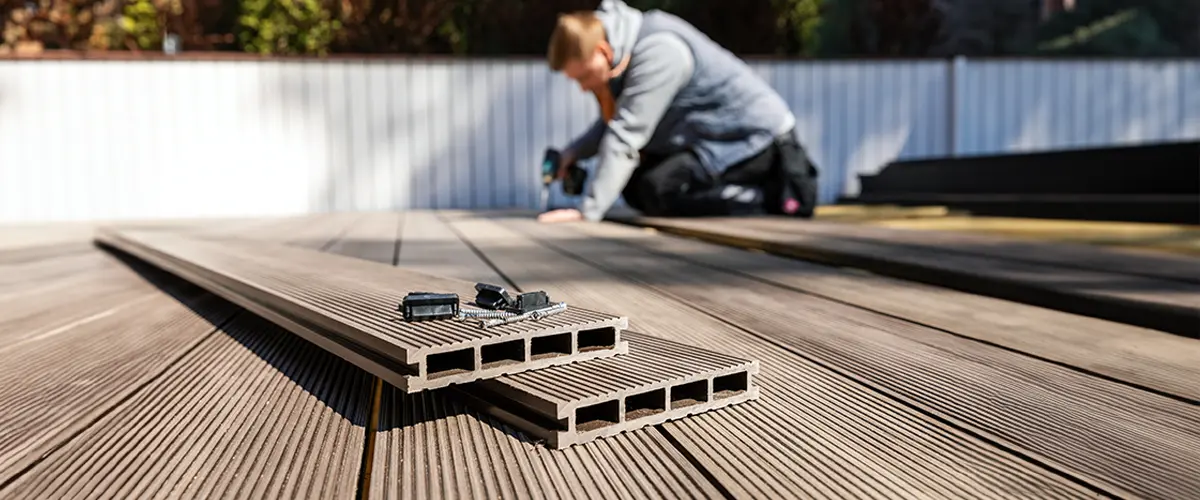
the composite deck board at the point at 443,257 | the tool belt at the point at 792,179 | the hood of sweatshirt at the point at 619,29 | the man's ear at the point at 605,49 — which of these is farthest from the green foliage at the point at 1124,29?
the composite deck board at the point at 443,257

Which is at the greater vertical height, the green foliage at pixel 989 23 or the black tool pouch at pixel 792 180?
the green foliage at pixel 989 23

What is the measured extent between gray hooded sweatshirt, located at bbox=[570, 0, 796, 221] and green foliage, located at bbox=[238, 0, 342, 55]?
17.0ft

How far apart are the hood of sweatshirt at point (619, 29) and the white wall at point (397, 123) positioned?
3227 millimetres

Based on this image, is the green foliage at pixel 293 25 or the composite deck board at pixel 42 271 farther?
the green foliage at pixel 293 25

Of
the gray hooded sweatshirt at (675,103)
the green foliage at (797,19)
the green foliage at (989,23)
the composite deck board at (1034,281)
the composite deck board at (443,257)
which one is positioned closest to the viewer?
the composite deck board at (1034,281)

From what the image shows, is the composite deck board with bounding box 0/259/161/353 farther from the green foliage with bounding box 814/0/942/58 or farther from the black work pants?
the green foliage with bounding box 814/0/942/58

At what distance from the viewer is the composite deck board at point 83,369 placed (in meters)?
0.66

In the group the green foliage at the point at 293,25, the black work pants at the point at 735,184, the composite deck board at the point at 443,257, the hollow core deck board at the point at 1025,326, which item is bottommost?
the hollow core deck board at the point at 1025,326

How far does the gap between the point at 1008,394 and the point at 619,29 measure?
289cm

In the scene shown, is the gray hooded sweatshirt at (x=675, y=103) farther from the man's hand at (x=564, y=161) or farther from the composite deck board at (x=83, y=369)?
the composite deck board at (x=83, y=369)

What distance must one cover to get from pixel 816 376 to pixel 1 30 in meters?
10.0

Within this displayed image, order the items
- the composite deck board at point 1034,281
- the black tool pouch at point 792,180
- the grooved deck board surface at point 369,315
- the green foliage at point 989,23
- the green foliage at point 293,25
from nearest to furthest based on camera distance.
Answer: the grooved deck board surface at point 369,315
the composite deck board at point 1034,281
the black tool pouch at point 792,180
the green foliage at point 293,25
the green foliage at point 989,23

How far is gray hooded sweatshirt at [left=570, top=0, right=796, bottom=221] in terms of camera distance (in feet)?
10.8

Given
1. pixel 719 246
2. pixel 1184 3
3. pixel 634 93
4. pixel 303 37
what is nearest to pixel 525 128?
pixel 303 37
